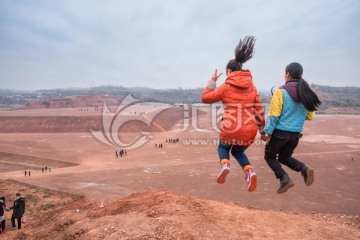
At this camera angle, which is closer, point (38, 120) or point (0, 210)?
point (0, 210)

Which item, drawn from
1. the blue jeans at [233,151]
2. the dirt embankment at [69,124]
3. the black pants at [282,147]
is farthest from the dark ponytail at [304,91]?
the dirt embankment at [69,124]

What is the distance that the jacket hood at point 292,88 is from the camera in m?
4.86

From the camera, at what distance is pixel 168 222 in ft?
27.7

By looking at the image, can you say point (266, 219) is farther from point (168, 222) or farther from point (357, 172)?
point (357, 172)

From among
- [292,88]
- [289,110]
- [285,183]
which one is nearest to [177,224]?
[285,183]

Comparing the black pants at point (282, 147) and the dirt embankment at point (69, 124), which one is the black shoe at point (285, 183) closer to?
the black pants at point (282, 147)

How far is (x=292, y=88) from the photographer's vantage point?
16.2 feet

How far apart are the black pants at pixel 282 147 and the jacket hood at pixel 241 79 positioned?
94 cm

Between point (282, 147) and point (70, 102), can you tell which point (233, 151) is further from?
point (70, 102)

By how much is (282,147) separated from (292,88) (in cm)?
105

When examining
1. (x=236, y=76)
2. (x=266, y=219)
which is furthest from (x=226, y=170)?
(x=266, y=219)

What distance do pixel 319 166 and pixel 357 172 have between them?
157 inches

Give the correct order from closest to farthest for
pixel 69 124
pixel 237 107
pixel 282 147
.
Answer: pixel 237 107 < pixel 282 147 < pixel 69 124

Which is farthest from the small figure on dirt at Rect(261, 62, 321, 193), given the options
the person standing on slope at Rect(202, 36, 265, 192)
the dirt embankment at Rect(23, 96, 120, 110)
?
the dirt embankment at Rect(23, 96, 120, 110)
